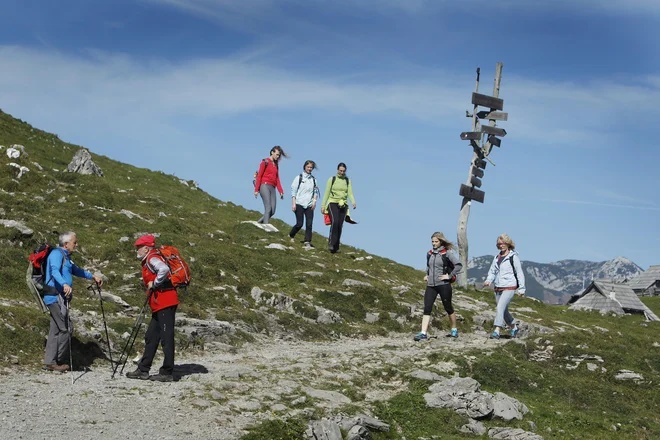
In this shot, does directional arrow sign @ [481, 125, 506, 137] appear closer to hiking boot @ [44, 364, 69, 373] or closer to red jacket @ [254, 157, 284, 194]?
red jacket @ [254, 157, 284, 194]

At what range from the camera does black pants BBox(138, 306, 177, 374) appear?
11961 mm

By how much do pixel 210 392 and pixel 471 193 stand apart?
18.9m

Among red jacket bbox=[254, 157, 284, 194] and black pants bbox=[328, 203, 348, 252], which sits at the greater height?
red jacket bbox=[254, 157, 284, 194]

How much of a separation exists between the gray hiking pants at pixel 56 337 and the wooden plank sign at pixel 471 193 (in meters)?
19.1

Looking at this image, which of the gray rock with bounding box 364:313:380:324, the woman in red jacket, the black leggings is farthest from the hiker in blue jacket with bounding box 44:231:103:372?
the woman in red jacket

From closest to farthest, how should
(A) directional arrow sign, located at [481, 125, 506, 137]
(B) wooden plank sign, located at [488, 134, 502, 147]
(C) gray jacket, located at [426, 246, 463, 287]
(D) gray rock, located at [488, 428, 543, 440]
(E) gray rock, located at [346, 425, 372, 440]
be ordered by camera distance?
1. (E) gray rock, located at [346, 425, 372, 440]
2. (D) gray rock, located at [488, 428, 543, 440]
3. (C) gray jacket, located at [426, 246, 463, 287]
4. (A) directional arrow sign, located at [481, 125, 506, 137]
5. (B) wooden plank sign, located at [488, 134, 502, 147]

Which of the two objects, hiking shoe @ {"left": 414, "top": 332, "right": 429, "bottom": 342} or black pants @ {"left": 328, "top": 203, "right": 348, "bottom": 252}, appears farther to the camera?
black pants @ {"left": 328, "top": 203, "right": 348, "bottom": 252}

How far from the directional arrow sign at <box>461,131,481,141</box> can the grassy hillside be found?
251 inches

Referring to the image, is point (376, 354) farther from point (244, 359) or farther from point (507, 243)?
point (507, 243)

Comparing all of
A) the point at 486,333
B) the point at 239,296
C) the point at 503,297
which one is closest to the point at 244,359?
the point at 239,296

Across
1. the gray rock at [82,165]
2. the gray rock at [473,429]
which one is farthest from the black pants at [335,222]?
the gray rock at [473,429]

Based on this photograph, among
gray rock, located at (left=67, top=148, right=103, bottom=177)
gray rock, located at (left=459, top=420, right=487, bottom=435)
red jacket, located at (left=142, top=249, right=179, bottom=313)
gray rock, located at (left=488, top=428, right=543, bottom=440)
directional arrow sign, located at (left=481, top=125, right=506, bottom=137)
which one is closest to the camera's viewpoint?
gray rock, located at (left=488, top=428, right=543, bottom=440)

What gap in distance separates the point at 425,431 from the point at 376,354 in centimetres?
421

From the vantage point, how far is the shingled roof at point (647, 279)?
350 feet
